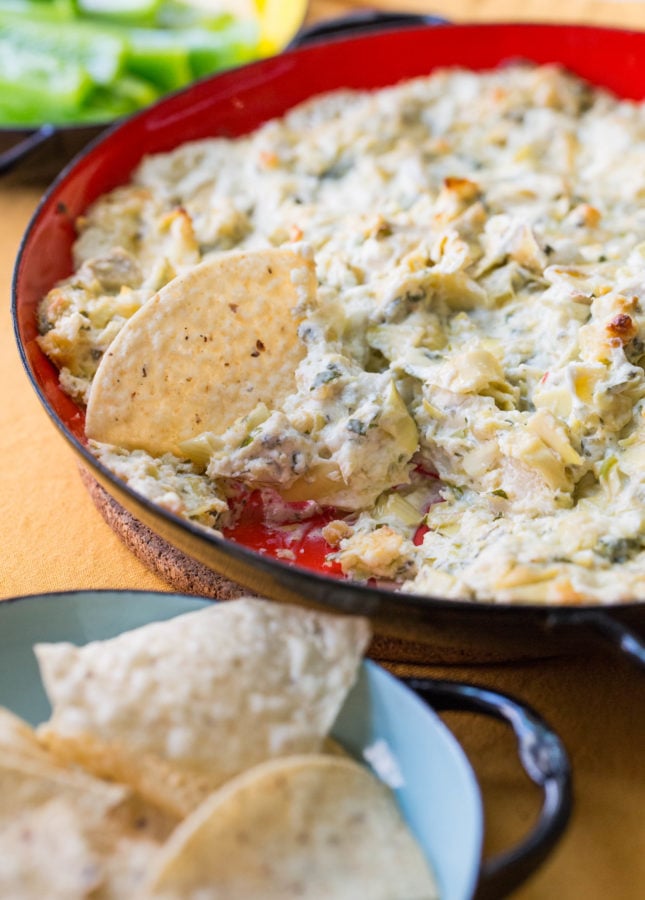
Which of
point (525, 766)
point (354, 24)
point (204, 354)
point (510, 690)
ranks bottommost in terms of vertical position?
point (510, 690)

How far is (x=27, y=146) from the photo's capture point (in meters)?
3.58

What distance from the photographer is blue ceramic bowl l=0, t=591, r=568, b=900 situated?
1618 mm

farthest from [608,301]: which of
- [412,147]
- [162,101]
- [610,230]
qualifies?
[162,101]

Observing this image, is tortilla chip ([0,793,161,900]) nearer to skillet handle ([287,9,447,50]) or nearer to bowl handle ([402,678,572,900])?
bowl handle ([402,678,572,900])

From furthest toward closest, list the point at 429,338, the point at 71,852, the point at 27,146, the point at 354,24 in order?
the point at 354,24, the point at 27,146, the point at 429,338, the point at 71,852

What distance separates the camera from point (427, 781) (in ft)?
5.68

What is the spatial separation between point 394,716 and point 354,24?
318 centimetres

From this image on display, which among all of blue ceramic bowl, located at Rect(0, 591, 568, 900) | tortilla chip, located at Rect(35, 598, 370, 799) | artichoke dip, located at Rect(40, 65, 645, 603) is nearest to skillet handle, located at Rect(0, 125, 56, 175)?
artichoke dip, located at Rect(40, 65, 645, 603)

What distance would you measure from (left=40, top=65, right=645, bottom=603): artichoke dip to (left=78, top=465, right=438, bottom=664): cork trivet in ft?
0.42

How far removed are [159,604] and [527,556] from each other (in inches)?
28.3

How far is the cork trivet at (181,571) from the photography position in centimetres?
219

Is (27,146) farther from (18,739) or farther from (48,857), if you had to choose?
(48,857)

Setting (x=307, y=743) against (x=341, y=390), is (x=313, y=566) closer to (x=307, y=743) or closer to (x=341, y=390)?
(x=341, y=390)

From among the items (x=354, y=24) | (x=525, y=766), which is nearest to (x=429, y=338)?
(x=525, y=766)
